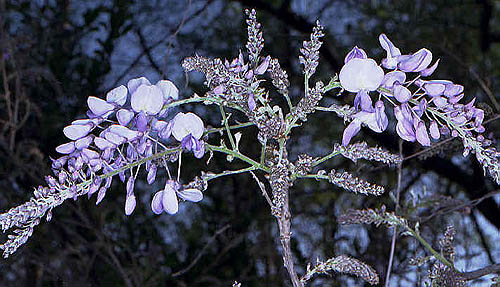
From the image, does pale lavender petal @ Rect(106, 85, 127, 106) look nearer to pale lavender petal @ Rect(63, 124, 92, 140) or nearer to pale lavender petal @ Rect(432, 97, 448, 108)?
pale lavender petal @ Rect(63, 124, 92, 140)

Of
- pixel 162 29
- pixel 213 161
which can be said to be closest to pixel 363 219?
pixel 213 161

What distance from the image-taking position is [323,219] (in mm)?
975

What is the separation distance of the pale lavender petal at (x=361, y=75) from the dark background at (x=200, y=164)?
17.7 inches

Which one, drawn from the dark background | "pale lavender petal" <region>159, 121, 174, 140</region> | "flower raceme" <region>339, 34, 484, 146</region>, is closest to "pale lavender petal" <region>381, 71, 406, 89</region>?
"flower raceme" <region>339, 34, 484, 146</region>

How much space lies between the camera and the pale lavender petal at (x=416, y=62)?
0.94 feet

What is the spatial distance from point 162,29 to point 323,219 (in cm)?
44

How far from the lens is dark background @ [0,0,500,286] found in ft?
2.57

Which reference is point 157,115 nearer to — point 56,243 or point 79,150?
point 79,150

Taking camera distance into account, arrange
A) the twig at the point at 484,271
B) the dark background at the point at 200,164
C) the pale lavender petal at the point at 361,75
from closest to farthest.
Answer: the pale lavender petal at the point at 361,75, the twig at the point at 484,271, the dark background at the point at 200,164

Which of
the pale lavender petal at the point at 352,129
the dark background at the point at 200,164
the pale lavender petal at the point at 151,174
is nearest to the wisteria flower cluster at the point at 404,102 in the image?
the pale lavender petal at the point at 352,129

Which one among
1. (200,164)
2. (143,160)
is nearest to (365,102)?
(143,160)

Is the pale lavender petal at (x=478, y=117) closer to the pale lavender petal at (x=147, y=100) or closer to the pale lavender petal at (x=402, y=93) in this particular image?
the pale lavender petal at (x=402, y=93)

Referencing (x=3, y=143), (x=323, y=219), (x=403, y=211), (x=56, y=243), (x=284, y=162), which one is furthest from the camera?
(x=323, y=219)

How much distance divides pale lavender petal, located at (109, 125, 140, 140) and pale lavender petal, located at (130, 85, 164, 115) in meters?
0.01
